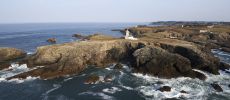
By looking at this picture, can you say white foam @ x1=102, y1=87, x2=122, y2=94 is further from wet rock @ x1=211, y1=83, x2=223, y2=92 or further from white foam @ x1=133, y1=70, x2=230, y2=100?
wet rock @ x1=211, y1=83, x2=223, y2=92

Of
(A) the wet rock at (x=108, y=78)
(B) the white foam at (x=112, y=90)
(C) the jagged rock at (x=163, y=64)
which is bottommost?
(B) the white foam at (x=112, y=90)

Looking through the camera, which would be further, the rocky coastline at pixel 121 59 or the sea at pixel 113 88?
the rocky coastline at pixel 121 59

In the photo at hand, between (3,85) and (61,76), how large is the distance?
838 centimetres

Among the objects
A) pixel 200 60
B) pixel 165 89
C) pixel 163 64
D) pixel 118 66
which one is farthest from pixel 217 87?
pixel 118 66

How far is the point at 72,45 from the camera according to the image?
2025 inches

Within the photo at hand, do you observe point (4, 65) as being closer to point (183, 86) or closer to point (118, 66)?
point (118, 66)

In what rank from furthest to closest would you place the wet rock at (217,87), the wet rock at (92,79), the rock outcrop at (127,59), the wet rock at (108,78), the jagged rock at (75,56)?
the jagged rock at (75,56) < the rock outcrop at (127,59) < the wet rock at (108,78) < the wet rock at (92,79) < the wet rock at (217,87)

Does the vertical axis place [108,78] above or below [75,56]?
below

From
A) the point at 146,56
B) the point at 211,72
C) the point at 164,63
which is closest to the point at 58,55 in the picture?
the point at 146,56

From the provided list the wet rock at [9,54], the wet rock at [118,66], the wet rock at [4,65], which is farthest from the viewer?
the wet rock at [9,54]

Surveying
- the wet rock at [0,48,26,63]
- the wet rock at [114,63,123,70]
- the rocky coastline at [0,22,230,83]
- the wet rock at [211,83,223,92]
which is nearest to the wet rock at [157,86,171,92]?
the rocky coastline at [0,22,230,83]

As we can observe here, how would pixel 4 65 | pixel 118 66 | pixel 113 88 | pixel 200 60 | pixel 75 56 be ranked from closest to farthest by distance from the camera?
1. pixel 113 88
2. pixel 200 60
3. pixel 118 66
4. pixel 75 56
5. pixel 4 65

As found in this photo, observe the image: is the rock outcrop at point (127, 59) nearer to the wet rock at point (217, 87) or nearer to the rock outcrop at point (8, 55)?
the wet rock at point (217, 87)

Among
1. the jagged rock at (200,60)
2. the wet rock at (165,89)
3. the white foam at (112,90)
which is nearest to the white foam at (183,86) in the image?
the wet rock at (165,89)
